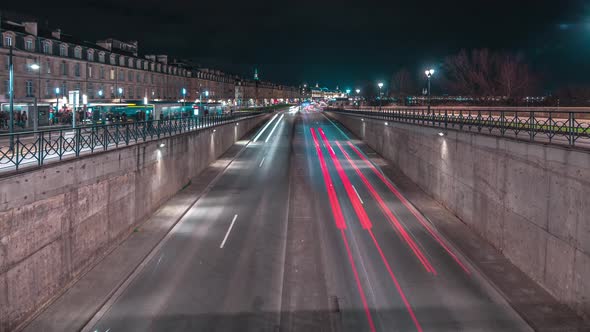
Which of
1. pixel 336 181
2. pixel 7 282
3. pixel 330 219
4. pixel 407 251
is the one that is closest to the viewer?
pixel 7 282

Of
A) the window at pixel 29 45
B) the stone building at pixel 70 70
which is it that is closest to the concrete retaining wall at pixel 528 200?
the stone building at pixel 70 70

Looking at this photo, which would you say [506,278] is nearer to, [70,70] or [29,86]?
[29,86]

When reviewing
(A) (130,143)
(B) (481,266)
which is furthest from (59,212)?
(B) (481,266)

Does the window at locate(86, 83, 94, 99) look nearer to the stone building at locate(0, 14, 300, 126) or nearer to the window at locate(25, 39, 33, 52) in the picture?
the stone building at locate(0, 14, 300, 126)

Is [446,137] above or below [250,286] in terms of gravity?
above

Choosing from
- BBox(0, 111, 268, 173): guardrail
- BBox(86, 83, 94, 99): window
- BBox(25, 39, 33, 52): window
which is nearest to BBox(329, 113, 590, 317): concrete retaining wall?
BBox(0, 111, 268, 173): guardrail

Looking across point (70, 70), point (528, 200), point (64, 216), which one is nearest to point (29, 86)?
point (70, 70)

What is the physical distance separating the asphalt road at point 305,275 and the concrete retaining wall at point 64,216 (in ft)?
6.38

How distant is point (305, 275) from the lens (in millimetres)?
17734

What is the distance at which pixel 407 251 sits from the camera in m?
20.4

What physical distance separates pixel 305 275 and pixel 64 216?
874 cm

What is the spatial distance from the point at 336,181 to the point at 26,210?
81.9 ft

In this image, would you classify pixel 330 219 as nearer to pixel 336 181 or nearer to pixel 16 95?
pixel 336 181

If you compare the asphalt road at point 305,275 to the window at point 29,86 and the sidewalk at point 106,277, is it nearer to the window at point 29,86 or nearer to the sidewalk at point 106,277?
the sidewalk at point 106,277
